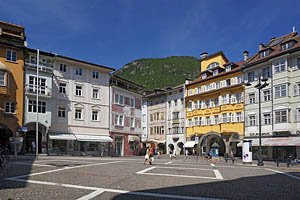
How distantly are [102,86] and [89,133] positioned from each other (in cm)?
718

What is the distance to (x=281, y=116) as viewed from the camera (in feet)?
120

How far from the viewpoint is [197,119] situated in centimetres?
5134

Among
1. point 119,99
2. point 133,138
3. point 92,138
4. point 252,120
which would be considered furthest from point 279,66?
point 92,138

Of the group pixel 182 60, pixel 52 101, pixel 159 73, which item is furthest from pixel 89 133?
pixel 182 60

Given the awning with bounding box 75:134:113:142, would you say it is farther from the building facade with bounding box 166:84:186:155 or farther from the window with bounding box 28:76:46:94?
the building facade with bounding box 166:84:186:155

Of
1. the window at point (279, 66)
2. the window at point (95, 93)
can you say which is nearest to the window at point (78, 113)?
the window at point (95, 93)

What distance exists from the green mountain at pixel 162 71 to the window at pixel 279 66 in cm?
10508

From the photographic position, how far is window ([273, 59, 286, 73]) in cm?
3728

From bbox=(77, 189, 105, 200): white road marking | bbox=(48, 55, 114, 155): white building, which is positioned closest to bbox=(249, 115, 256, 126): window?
bbox=(48, 55, 114, 155): white building

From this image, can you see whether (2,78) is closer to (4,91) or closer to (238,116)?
(4,91)

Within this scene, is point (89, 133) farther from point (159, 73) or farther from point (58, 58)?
point (159, 73)

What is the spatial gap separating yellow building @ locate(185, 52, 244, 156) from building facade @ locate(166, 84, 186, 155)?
2.17 metres

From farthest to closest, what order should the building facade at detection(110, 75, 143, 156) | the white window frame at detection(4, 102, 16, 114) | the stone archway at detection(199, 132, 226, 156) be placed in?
1. the stone archway at detection(199, 132, 226, 156)
2. the building facade at detection(110, 75, 143, 156)
3. the white window frame at detection(4, 102, 16, 114)

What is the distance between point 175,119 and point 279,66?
79.0 ft
